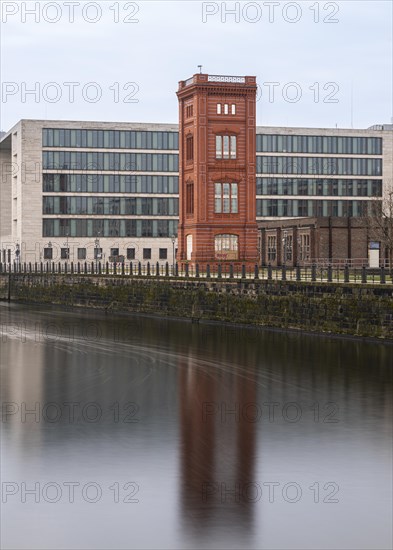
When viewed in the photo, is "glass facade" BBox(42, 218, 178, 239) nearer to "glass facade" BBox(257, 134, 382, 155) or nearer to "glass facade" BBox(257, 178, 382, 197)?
"glass facade" BBox(257, 178, 382, 197)

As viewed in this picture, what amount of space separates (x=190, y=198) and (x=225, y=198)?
3221 mm

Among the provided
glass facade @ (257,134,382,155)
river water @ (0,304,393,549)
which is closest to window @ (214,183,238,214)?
river water @ (0,304,393,549)

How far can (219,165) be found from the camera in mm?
79688

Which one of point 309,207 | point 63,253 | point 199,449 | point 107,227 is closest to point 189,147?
point 107,227

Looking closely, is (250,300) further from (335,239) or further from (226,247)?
(335,239)

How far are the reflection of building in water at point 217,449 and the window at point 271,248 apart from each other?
77.5m

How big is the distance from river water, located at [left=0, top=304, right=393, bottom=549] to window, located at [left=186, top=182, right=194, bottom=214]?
44.6m

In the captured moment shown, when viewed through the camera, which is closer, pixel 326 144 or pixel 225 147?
pixel 225 147

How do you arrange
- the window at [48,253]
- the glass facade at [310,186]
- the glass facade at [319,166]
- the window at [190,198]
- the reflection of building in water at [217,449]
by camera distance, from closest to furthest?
the reflection of building in water at [217,449]
the window at [190,198]
the window at [48,253]
the glass facade at [310,186]
the glass facade at [319,166]

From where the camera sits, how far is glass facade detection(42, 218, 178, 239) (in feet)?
425

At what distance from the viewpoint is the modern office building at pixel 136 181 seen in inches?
5084

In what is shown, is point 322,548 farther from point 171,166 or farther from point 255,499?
point 171,166

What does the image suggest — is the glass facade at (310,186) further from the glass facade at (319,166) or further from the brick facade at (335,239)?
the brick facade at (335,239)

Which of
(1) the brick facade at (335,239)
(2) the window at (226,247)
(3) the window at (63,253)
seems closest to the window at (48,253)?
(3) the window at (63,253)
